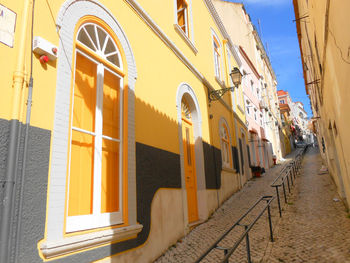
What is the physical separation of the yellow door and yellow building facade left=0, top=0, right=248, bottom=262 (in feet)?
0.17

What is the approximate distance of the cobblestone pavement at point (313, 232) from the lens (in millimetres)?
4426

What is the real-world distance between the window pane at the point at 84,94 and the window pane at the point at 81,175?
0.60ft

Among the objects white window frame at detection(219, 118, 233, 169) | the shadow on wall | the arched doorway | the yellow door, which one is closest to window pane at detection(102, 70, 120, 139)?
the shadow on wall

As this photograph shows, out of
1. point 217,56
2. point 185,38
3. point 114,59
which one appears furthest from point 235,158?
point 114,59

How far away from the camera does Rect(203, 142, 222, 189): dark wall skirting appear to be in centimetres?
773

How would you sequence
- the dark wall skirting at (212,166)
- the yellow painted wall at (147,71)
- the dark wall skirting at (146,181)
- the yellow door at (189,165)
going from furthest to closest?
the dark wall skirting at (212,166), the yellow door at (189,165), the dark wall skirting at (146,181), the yellow painted wall at (147,71)

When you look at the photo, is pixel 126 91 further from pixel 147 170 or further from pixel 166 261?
pixel 166 261

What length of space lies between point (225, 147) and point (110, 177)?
7225 mm

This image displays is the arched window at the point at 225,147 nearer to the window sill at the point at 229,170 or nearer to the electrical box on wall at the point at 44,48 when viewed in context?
the window sill at the point at 229,170

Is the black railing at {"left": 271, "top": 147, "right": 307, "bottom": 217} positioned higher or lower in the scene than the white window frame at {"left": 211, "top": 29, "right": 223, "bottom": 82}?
lower

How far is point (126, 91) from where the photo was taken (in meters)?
4.52

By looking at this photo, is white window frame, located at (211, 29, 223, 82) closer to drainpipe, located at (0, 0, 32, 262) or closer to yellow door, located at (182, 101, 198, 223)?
yellow door, located at (182, 101, 198, 223)

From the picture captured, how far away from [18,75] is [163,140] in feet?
10.7

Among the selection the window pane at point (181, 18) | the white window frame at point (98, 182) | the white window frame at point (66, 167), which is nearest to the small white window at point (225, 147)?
the window pane at point (181, 18)
